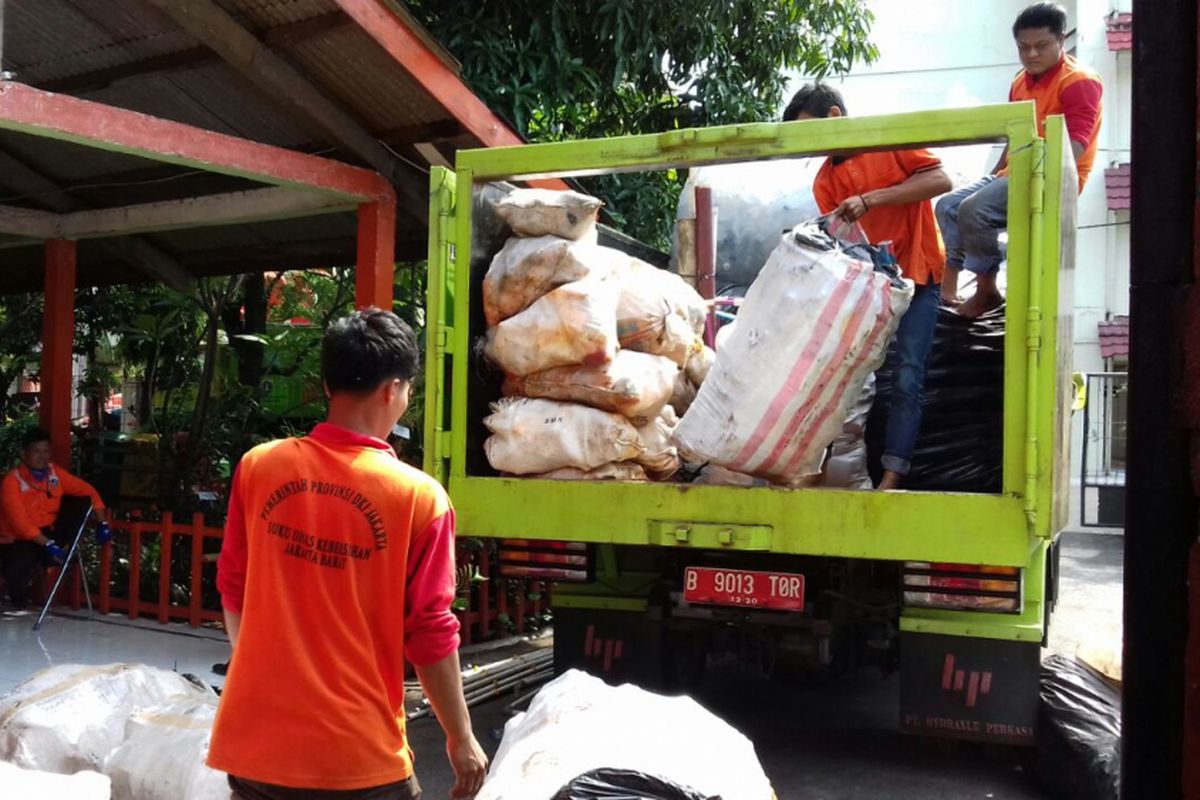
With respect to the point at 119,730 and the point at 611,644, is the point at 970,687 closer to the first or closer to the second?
the point at 611,644

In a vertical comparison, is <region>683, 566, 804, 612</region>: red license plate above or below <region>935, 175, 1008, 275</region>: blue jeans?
below

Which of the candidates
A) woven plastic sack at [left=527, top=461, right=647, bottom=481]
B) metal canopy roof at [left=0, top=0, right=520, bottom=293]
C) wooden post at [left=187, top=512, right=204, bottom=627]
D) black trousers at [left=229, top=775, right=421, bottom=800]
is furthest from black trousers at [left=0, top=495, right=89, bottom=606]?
black trousers at [left=229, top=775, right=421, bottom=800]

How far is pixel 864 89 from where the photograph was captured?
2206 centimetres

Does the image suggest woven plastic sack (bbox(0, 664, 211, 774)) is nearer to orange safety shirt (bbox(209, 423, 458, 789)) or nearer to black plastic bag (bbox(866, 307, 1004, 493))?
orange safety shirt (bbox(209, 423, 458, 789))

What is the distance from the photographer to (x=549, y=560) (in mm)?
4422

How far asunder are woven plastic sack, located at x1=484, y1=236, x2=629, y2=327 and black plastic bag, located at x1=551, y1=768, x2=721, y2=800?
7.90 ft

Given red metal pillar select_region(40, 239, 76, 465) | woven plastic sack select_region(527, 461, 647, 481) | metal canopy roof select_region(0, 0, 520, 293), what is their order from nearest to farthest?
1. woven plastic sack select_region(527, 461, 647, 481)
2. metal canopy roof select_region(0, 0, 520, 293)
3. red metal pillar select_region(40, 239, 76, 465)

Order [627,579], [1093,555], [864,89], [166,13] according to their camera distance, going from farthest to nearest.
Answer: [864,89]
[1093,555]
[166,13]
[627,579]

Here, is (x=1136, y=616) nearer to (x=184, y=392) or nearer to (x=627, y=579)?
(x=627, y=579)

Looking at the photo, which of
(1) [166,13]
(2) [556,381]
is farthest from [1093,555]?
(1) [166,13]

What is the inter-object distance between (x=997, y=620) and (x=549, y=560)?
166 cm

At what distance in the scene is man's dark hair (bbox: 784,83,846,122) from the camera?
4.61 metres

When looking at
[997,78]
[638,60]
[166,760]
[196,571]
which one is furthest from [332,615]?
[997,78]

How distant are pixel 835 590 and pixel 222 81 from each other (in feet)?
12.9
